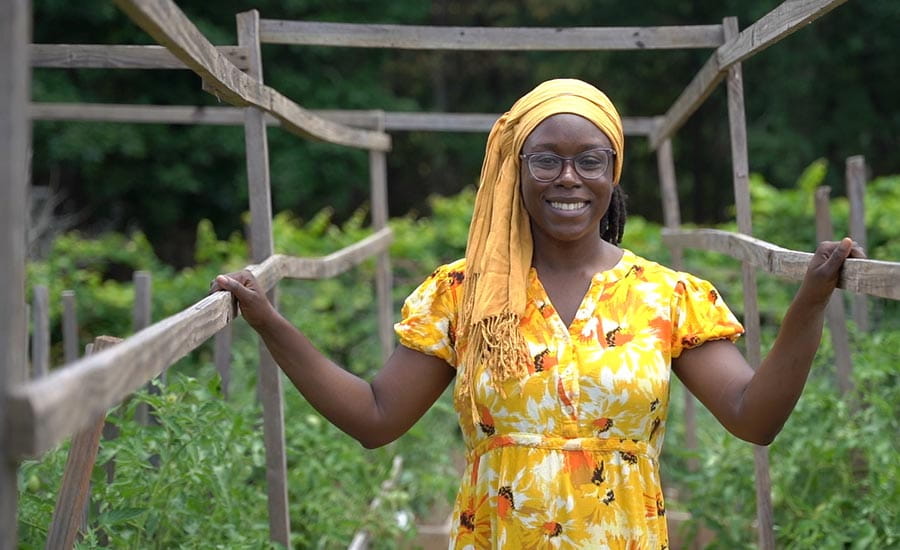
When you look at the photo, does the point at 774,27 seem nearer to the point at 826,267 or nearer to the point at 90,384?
the point at 826,267

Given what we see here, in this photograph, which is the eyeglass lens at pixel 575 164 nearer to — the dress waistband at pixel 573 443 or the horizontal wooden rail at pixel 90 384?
the dress waistband at pixel 573 443

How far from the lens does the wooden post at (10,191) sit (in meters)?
1.35

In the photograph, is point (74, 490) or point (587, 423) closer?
point (74, 490)

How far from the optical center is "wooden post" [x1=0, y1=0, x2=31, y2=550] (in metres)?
1.35

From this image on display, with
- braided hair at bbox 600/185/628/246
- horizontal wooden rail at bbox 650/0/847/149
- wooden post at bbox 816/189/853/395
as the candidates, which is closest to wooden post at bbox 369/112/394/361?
horizontal wooden rail at bbox 650/0/847/149

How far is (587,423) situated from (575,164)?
0.55 m

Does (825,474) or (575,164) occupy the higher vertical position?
(575,164)

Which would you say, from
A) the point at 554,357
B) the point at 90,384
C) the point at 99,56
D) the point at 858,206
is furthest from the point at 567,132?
the point at 858,206

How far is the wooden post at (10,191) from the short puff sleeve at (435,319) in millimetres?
1461

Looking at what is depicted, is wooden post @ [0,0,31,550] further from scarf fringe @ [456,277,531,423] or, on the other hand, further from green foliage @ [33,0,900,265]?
green foliage @ [33,0,900,265]

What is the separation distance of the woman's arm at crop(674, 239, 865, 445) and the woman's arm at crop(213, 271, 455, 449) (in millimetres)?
566

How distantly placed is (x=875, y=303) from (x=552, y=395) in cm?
549

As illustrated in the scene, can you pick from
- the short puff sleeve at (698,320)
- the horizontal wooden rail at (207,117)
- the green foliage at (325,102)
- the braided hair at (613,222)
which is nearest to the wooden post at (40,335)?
the horizontal wooden rail at (207,117)

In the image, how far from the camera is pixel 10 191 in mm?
1358
